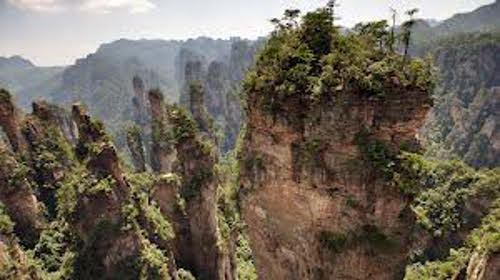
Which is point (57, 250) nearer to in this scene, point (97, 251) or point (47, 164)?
point (97, 251)

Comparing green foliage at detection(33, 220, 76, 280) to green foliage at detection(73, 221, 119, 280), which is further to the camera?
green foliage at detection(33, 220, 76, 280)

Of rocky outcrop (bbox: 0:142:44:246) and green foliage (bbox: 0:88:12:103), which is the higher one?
green foliage (bbox: 0:88:12:103)

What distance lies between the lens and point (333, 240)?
65.4 ft

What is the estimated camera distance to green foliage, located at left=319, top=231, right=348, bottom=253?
19.7 meters

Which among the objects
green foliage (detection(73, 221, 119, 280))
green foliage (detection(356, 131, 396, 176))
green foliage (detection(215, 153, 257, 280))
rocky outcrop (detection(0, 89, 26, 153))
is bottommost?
green foliage (detection(215, 153, 257, 280))

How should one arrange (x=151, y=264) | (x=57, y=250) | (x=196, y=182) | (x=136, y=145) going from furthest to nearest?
(x=136, y=145)
(x=196, y=182)
(x=57, y=250)
(x=151, y=264)

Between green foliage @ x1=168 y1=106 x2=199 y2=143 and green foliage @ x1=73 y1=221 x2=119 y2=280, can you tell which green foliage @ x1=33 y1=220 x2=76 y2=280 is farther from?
green foliage @ x1=168 y1=106 x2=199 y2=143

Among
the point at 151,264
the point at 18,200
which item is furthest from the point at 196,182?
the point at 18,200

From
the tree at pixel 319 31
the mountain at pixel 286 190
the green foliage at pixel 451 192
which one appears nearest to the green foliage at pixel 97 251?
A: the mountain at pixel 286 190

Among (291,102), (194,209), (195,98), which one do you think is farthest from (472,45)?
(291,102)

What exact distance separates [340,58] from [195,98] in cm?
6856

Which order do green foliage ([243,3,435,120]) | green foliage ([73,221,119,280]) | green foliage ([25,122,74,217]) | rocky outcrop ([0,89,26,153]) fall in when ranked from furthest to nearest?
green foliage ([25,122,74,217])
rocky outcrop ([0,89,26,153])
green foliage ([73,221,119,280])
green foliage ([243,3,435,120])

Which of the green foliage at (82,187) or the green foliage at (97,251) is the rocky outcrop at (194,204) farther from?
the green foliage at (97,251)

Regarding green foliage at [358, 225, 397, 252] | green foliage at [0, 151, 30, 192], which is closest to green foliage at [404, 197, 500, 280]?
green foliage at [358, 225, 397, 252]
